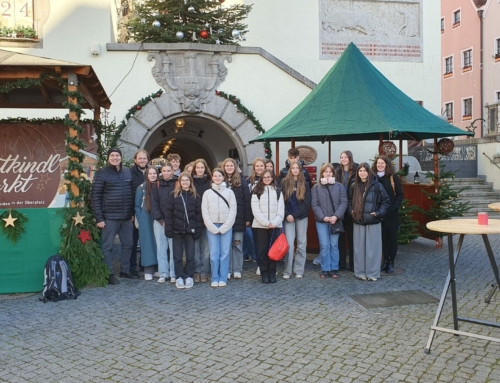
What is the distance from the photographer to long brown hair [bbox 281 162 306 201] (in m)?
7.41

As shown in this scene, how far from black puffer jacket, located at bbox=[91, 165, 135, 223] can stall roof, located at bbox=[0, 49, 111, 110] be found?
4.29 ft

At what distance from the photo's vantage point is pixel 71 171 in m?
7.02

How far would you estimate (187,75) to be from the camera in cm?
1245

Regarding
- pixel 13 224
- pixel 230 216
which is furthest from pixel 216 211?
pixel 13 224

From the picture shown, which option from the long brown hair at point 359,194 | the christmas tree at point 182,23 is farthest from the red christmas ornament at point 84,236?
the christmas tree at point 182,23


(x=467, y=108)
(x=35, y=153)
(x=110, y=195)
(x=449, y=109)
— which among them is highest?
(x=449, y=109)

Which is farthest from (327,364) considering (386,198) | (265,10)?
(265,10)

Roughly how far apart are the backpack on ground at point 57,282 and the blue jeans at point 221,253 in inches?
70.1

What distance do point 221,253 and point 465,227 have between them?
346 cm

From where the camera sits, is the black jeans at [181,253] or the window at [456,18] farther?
the window at [456,18]

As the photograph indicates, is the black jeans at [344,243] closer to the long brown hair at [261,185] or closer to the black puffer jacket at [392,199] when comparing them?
the black puffer jacket at [392,199]

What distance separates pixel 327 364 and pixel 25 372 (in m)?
2.47

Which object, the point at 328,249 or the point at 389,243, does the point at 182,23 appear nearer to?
the point at 328,249

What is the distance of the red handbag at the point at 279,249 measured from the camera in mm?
6906
